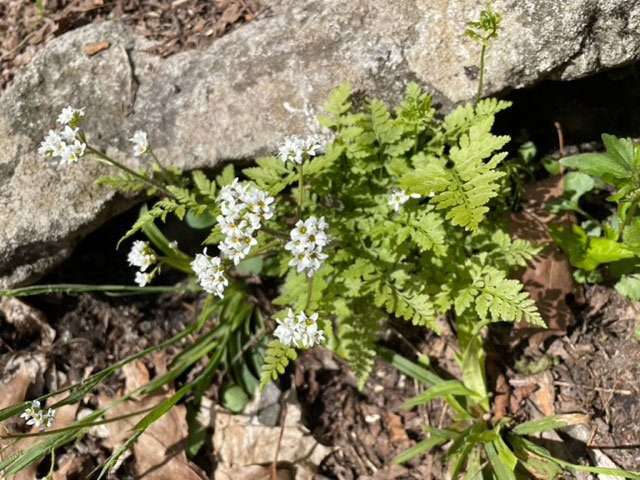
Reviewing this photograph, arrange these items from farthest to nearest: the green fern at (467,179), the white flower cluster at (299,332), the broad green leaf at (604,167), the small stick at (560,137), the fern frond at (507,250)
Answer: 1. the small stick at (560,137)
2. the fern frond at (507,250)
3. the broad green leaf at (604,167)
4. the white flower cluster at (299,332)
5. the green fern at (467,179)

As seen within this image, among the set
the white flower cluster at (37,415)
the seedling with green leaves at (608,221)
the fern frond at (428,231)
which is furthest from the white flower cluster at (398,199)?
the white flower cluster at (37,415)

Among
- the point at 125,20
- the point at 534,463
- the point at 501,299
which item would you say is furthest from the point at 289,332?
the point at 125,20

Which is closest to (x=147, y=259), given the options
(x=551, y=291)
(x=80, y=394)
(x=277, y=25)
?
(x=80, y=394)

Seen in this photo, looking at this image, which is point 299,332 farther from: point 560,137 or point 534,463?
point 560,137

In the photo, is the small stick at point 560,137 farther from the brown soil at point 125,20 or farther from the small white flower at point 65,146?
the small white flower at point 65,146

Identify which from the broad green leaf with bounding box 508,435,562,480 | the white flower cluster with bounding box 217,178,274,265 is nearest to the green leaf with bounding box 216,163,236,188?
the white flower cluster with bounding box 217,178,274,265

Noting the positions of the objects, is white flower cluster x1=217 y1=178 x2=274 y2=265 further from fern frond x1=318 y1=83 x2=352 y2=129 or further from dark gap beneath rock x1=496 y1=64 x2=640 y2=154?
dark gap beneath rock x1=496 y1=64 x2=640 y2=154
